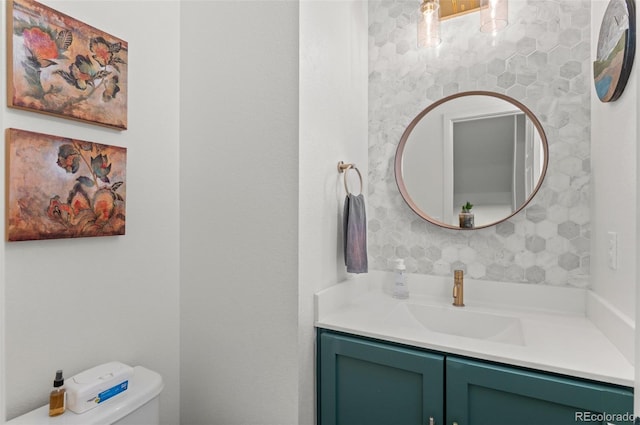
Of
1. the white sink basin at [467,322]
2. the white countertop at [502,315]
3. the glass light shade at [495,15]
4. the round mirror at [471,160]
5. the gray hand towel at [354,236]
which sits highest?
the glass light shade at [495,15]

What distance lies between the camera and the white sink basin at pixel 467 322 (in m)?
1.30

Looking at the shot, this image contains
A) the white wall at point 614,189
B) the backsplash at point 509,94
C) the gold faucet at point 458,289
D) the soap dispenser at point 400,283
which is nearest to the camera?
the white wall at point 614,189

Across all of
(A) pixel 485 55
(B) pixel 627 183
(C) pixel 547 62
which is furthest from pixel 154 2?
(B) pixel 627 183

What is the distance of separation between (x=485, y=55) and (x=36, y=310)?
1.96 m

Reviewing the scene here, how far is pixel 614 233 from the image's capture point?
3.53ft

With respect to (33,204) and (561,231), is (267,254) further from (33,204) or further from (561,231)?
(561,231)

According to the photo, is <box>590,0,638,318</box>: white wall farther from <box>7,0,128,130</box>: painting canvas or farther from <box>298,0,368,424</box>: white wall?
<box>7,0,128,130</box>: painting canvas

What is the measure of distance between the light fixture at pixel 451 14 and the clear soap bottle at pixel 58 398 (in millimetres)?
1852

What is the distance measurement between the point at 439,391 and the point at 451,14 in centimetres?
159

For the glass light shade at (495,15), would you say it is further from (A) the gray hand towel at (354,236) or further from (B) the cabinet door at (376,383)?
(B) the cabinet door at (376,383)

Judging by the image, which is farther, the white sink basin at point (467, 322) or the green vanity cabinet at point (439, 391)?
the white sink basin at point (467, 322)

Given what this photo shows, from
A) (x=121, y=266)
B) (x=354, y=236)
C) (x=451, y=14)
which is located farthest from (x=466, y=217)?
(x=121, y=266)

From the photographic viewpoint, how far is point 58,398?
1.00 m

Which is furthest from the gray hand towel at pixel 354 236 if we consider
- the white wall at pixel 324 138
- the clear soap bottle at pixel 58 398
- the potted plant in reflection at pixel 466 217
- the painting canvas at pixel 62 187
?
the clear soap bottle at pixel 58 398
